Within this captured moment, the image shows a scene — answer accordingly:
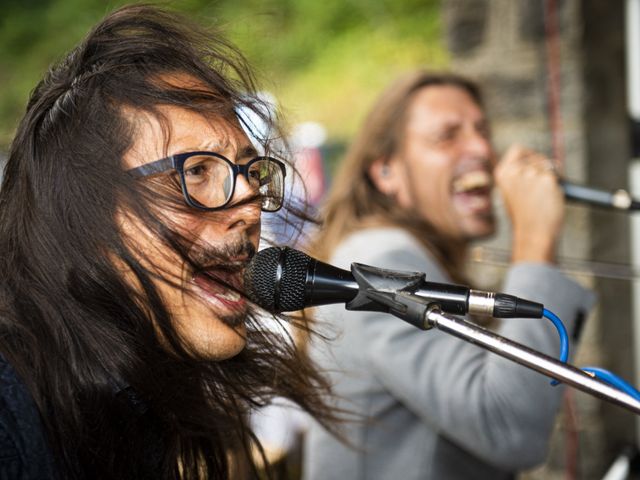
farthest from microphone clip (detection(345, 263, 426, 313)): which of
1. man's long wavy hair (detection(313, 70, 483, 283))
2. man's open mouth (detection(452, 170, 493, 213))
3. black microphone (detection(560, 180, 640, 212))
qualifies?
man's open mouth (detection(452, 170, 493, 213))

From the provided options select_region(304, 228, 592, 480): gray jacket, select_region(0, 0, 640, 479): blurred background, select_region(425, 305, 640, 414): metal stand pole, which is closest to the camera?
select_region(425, 305, 640, 414): metal stand pole

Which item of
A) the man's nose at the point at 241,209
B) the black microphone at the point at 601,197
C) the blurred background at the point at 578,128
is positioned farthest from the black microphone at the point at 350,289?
the blurred background at the point at 578,128

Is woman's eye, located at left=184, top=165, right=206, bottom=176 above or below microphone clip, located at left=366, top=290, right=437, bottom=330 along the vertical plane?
above

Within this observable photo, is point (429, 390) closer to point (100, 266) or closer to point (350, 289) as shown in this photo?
point (350, 289)

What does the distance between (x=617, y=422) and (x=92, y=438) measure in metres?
2.18

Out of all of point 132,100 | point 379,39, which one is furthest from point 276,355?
point 379,39

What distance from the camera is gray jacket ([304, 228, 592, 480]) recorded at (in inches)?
68.6

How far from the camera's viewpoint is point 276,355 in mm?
1439

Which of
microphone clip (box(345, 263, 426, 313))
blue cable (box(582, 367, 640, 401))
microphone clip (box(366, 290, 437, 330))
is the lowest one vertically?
blue cable (box(582, 367, 640, 401))

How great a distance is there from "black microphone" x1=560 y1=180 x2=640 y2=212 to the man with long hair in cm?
3

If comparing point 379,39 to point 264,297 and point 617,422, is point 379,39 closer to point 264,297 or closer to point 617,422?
point 617,422

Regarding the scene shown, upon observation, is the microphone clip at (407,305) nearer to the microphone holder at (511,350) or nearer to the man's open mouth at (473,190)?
the microphone holder at (511,350)

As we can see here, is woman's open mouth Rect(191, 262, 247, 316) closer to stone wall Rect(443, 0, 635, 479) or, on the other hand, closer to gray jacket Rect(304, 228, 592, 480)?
gray jacket Rect(304, 228, 592, 480)

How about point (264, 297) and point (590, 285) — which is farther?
point (590, 285)
